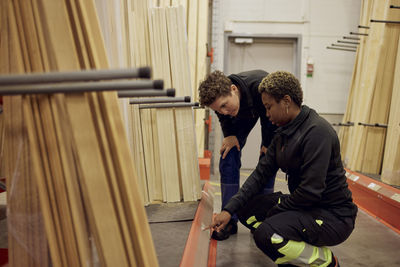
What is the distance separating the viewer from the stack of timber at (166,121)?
7.74ft

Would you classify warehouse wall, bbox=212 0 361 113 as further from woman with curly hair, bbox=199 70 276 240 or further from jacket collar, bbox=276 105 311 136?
jacket collar, bbox=276 105 311 136

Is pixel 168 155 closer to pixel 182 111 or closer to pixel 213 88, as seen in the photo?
pixel 182 111

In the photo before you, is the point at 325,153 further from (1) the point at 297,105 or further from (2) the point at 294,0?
(2) the point at 294,0

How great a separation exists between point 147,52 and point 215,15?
3562mm

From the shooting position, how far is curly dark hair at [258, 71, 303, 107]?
5.46ft

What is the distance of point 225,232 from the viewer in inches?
101

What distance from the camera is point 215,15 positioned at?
5527mm

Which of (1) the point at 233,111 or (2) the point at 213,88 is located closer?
(2) the point at 213,88

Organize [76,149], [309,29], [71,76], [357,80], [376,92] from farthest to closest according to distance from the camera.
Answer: [309,29] → [357,80] → [376,92] → [76,149] → [71,76]

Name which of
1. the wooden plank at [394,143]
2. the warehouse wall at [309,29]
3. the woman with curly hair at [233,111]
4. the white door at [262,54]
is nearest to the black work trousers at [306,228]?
the woman with curly hair at [233,111]

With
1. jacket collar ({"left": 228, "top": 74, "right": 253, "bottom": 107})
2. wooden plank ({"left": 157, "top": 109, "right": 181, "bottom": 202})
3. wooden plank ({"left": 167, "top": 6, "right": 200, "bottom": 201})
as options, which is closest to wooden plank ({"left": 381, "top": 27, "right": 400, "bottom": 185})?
jacket collar ({"left": 228, "top": 74, "right": 253, "bottom": 107})

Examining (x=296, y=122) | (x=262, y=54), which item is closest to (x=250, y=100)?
(x=296, y=122)

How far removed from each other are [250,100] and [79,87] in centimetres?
169

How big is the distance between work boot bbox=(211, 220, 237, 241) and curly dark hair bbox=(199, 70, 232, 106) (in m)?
1.13
